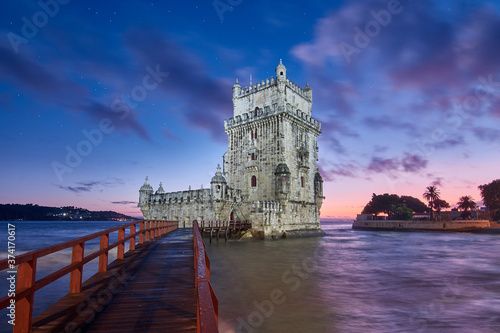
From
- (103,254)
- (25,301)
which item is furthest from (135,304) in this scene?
(103,254)

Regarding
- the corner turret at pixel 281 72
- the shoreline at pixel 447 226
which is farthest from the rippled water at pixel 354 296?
the shoreline at pixel 447 226

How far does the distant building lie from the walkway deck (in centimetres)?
2687

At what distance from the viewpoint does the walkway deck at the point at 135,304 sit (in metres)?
4.45

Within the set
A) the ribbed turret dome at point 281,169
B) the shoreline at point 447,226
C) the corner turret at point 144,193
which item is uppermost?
the ribbed turret dome at point 281,169

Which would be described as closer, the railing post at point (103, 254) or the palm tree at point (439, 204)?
the railing post at point (103, 254)

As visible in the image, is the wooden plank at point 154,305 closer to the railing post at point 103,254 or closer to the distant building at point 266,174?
the railing post at point 103,254

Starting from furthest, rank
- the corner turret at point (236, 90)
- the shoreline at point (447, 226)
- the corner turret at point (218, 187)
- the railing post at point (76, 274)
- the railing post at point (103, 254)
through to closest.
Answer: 1. the shoreline at point (447, 226)
2. the corner turret at point (236, 90)
3. the corner turret at point (218, 187)
4. the railing post at point (103, 254)
5. the railing post at point (76, 274)

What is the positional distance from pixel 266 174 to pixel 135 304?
31934 mm

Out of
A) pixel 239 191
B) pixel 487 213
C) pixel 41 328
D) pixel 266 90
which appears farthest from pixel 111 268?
pixel 487 213

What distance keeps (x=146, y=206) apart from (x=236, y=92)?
2078 cm

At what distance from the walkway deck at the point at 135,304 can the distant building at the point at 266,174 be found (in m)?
26.9

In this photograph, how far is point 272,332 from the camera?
827cm

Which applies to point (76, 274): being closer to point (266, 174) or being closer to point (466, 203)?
point (266, 174)

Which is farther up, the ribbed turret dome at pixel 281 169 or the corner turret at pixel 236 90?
the corner turret at pixel 236 90
